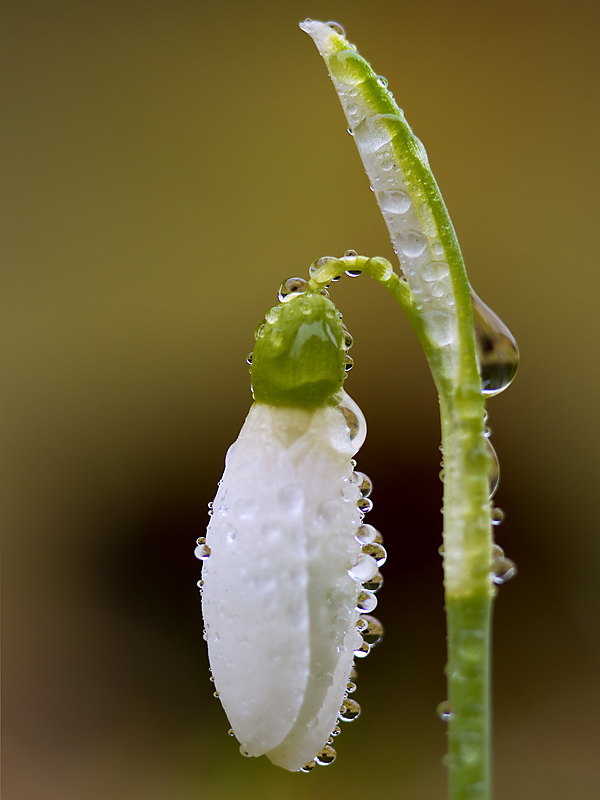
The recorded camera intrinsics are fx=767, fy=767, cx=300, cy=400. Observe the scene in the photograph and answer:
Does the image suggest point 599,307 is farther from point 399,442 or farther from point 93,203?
point 93,203

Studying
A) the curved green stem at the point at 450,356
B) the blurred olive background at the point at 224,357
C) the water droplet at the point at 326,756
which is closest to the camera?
the curved green stem at the point at 450,356

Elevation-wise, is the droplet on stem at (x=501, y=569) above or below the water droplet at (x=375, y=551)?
below

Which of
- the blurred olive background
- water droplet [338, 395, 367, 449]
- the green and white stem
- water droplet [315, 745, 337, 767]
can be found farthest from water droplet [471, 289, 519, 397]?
the blurred olive background

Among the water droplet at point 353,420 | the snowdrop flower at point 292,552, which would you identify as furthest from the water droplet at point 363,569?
the water droplet at point 353,420

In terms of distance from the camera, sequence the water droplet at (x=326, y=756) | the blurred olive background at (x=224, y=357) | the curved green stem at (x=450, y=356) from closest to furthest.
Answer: the curved green stem at (x=450, y=356)
the water droplet at (x=326, y=756)
the blurred olive background at (x=224, y=357)

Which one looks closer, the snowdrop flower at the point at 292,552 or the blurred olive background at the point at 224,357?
the snowdrop flower at the point at 292,552

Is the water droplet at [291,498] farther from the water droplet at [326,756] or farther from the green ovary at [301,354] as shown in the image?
the water droplet at [326,756]
